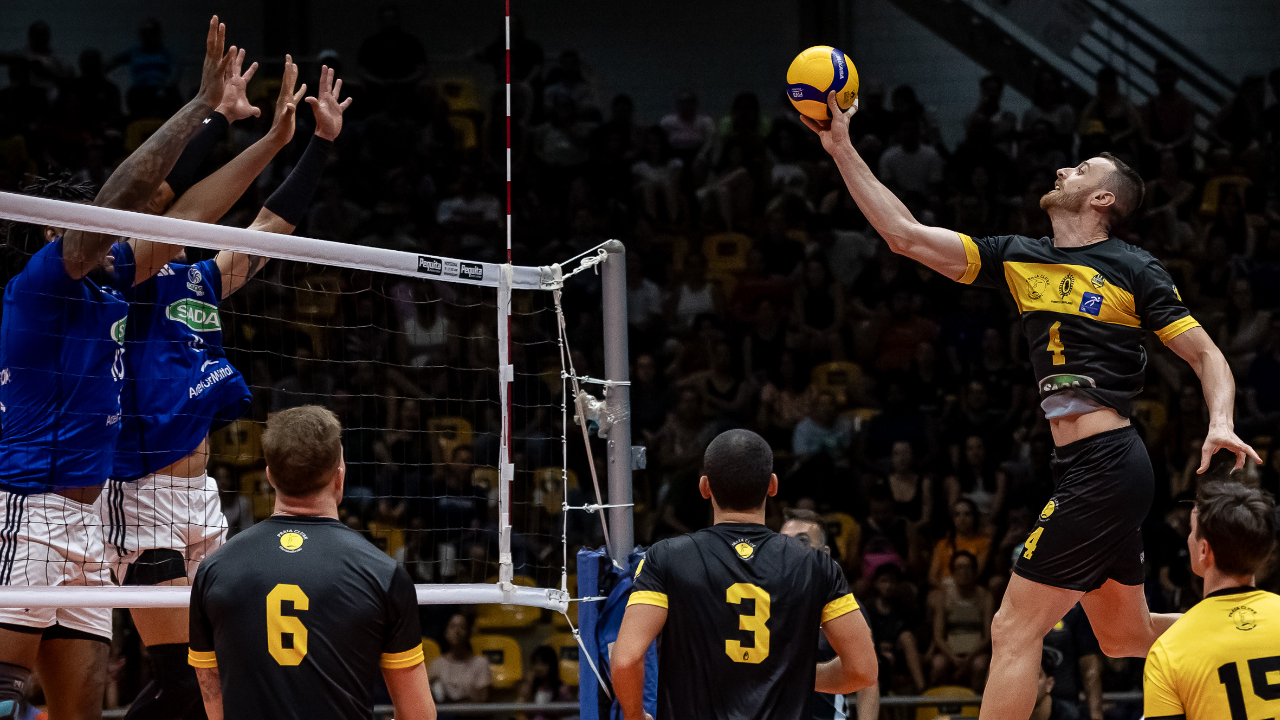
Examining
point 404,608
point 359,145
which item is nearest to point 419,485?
point 359,145

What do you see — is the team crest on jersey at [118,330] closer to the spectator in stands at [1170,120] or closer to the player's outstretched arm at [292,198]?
the player's outstretched arm at [292,198]

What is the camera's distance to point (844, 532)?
10141mm

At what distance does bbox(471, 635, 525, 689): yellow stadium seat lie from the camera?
9.85 metres

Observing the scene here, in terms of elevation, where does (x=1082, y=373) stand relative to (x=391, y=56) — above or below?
below

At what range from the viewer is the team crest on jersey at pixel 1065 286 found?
4539 mm

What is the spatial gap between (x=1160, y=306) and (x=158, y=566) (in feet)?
12.7

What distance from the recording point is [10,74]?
12461mm

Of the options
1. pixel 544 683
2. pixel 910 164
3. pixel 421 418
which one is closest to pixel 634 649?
pixel 544 683

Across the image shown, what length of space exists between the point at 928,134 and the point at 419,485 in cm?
667

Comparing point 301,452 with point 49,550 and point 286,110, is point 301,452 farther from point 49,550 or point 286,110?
point 286,110

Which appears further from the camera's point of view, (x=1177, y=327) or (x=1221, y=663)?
(x=1177, y=327)

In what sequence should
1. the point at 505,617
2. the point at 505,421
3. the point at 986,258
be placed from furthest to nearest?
the point at 505,617 < the point at 505,421 < the point at 986,258

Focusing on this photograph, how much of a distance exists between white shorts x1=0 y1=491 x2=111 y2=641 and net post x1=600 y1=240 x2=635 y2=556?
6.62 ft

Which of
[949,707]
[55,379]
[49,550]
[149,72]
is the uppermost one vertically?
[149,72]
